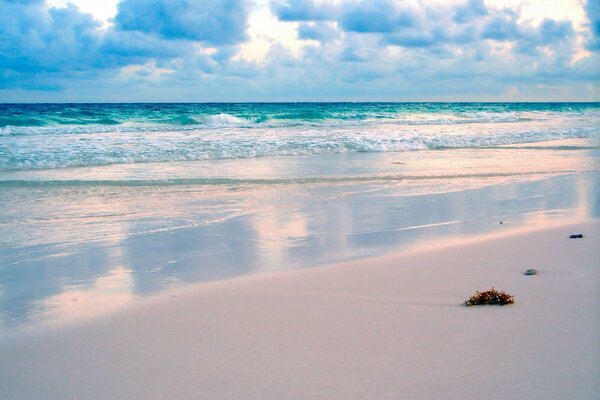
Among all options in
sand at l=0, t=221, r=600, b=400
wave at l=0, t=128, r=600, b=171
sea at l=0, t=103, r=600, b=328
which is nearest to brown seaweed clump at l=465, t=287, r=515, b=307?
sand at l=0, t=221, r=600, b=400

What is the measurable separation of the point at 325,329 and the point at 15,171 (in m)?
13.4

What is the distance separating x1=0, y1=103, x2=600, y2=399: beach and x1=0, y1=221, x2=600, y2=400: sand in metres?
0.01

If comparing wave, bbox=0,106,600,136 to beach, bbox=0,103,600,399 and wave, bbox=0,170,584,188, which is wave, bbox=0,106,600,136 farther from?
beach, bbox=0,103,600,399

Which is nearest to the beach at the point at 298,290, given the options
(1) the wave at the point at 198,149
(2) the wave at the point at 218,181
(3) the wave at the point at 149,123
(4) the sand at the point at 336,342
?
(4) the sand at the point at 336,342

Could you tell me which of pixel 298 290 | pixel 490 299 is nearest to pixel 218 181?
pixel 298 290

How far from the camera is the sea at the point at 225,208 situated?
5.85 meters

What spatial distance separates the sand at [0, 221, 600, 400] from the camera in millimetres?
3322

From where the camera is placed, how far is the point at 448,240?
22.9 ft

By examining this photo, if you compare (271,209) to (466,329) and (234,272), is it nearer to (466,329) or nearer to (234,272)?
(234,272)

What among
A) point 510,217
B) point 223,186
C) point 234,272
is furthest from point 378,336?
point 223,186

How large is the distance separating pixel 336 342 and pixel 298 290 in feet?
4.07

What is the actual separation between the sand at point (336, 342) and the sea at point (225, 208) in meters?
0.62

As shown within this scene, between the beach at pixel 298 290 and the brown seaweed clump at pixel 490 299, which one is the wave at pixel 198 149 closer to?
the beach at pixel 298 290

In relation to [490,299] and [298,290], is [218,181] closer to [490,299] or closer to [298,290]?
[298,290]
